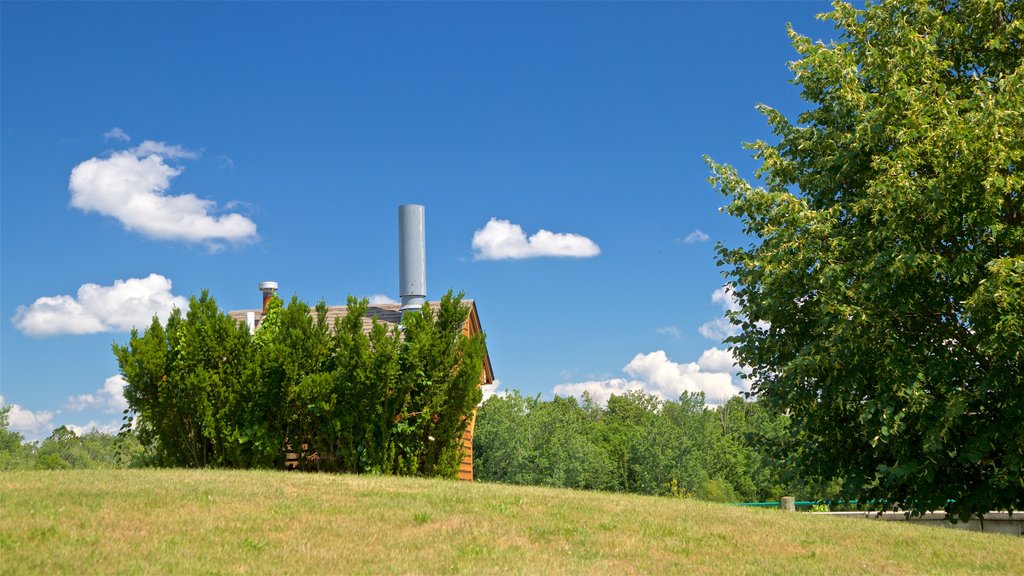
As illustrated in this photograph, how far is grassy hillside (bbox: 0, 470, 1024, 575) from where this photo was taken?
32.2ft

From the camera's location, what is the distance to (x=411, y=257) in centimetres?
2483

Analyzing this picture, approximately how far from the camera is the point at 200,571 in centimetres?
924

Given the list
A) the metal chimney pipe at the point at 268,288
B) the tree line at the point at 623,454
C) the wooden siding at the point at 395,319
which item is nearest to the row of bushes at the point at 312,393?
the wooden siding at the point at 395,319

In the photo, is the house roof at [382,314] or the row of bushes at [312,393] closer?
the row of bushes at [312,393]

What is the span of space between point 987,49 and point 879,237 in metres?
5.98

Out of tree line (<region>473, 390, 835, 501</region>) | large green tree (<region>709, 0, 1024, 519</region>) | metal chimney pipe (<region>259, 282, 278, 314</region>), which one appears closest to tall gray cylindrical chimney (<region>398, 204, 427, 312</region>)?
metal chimney pipe (<region>259, 282, 278, 314</region>)

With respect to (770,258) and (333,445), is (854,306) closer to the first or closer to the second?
(770,258)

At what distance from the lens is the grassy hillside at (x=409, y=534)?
9.80 meters

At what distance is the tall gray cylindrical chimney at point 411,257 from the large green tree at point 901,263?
9.92 metres

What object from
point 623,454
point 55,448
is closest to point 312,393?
point 623,454

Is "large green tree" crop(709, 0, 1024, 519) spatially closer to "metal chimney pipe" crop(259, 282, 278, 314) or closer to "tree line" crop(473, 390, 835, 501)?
"metal chimney pipe" crop(259, 282, 278, 314)

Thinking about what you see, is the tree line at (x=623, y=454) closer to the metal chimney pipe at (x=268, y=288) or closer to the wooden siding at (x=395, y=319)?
the wooden siding at (x=395, y=319)

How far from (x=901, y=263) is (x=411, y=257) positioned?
14562 mm

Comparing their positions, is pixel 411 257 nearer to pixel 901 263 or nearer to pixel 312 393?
pixel 312 393
